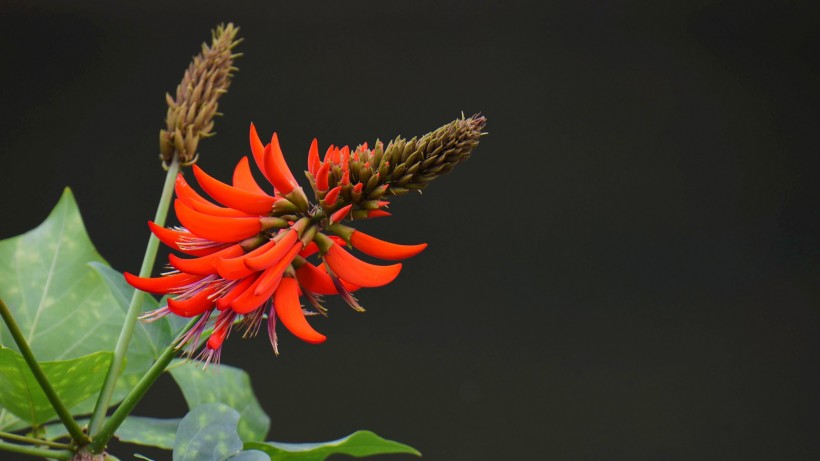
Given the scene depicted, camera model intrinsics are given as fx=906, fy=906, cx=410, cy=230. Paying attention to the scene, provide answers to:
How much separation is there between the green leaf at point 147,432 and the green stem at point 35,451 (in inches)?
1.9

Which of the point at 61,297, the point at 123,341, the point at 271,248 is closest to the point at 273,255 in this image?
the point at 271,248

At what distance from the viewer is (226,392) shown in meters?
0.49

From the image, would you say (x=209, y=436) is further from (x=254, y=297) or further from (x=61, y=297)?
(x=61, y=297)

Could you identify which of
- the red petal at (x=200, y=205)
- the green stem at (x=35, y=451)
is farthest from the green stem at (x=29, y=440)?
the red petal at (x=200, y=205)

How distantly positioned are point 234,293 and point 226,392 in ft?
0.58

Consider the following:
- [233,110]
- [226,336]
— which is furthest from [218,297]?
[233,110]

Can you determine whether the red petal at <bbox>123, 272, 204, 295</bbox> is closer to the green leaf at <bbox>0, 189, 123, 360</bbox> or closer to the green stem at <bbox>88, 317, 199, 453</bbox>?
the green stem at <bbox>88, 317, 199, 453</bbox>

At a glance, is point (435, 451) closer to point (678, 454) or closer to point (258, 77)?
point (678, 454)

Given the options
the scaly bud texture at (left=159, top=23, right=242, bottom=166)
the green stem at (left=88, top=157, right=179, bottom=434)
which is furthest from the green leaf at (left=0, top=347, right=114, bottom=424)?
the scaly bud texture at (left=159, top=23, right=242, bottom=166)

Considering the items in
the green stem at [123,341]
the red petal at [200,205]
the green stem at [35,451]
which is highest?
the red petal at [200,205]

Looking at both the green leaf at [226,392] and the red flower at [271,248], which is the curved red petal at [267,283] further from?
the green leaf at [226,392]

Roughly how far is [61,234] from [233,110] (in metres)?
1.26

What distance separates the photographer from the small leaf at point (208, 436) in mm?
357

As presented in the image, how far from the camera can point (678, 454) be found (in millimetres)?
1936
